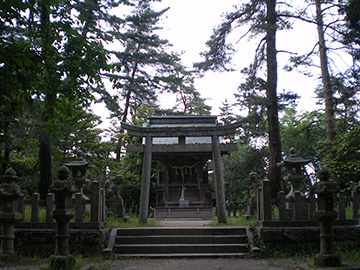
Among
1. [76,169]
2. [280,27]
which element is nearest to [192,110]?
[280,27]

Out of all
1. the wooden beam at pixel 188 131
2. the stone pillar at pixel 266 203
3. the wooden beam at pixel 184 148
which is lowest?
the stone pillar at pixel 266 203

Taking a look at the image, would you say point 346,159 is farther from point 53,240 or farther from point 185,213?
point 53,240

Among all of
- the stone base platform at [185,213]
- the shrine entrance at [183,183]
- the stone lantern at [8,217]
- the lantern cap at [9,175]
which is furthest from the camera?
the shrine entrance at [183,183]

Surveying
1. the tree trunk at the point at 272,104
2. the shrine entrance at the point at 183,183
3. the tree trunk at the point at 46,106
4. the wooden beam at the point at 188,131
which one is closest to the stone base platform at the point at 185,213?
the shrine entrance at the point at 183,183

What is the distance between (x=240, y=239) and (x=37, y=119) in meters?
7.52

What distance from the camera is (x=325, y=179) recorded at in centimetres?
663

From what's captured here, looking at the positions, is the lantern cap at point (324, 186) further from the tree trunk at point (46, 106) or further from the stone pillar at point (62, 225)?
the tree trunk at point (46, 106)

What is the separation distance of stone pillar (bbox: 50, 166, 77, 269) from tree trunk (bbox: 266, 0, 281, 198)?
848cm

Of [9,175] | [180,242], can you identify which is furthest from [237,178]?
[9,175]

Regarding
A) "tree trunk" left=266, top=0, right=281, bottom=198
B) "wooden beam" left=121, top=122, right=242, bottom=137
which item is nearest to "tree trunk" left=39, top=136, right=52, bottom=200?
"wooden beam" left=121, top=122, right=242, bottom=137

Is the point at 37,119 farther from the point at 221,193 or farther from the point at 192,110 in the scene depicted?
the point at 192,110

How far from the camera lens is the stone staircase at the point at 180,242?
26.9 feet

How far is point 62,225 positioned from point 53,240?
211 centimetres

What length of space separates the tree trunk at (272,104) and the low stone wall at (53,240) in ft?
23.8
